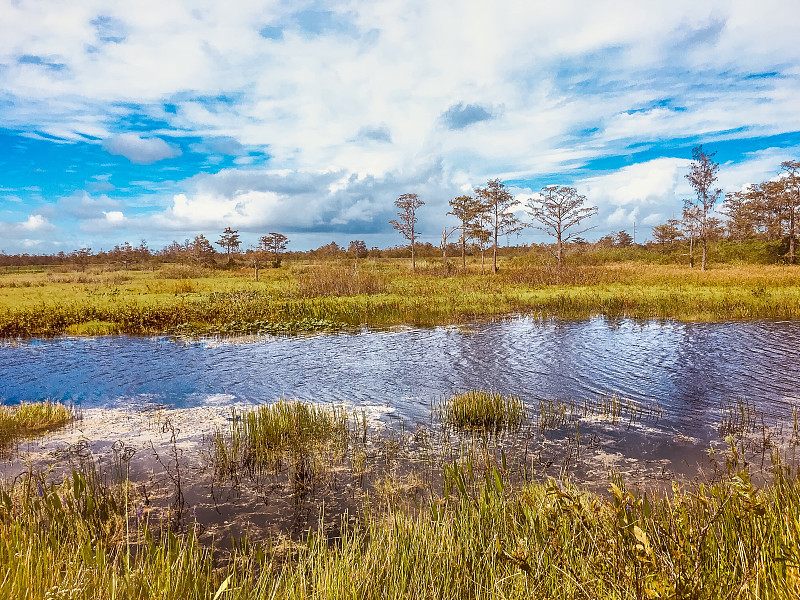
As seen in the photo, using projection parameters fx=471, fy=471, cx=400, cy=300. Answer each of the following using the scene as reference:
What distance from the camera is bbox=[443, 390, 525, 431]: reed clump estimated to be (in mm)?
8570

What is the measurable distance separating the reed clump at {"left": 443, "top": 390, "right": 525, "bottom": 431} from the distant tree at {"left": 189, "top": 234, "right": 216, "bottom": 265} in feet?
195

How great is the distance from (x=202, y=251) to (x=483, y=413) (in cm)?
6072

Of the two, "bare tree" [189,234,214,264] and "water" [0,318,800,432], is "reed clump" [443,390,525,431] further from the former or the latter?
"bare tree" [189,234,214,264]

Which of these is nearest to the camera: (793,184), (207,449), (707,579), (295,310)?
(707,579)

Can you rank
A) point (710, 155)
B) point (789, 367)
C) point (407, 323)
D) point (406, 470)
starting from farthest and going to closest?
1. point (710, 155)
2. point (407, 323)
3. point (789, 367)
4. point (406, 470)

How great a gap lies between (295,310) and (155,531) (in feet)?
59.2

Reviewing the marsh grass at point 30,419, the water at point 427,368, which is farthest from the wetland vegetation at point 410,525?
the marsh grass at point 30,419

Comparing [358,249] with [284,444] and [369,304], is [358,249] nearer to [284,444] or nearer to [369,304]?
[369,304]

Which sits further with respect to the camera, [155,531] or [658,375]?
[658,375]

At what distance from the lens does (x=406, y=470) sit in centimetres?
673

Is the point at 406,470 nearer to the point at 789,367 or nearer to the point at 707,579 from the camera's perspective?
the point at 707,579

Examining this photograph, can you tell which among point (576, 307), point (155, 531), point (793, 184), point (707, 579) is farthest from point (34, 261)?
point (793, 184)

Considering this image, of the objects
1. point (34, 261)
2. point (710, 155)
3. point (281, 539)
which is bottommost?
point (281, 539)

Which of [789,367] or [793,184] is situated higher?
[793,184]
